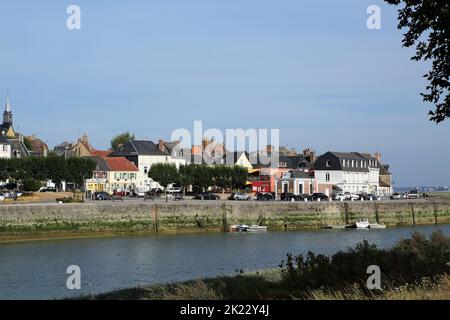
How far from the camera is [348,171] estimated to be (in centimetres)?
11206

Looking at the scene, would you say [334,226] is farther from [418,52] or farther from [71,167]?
[418,52]

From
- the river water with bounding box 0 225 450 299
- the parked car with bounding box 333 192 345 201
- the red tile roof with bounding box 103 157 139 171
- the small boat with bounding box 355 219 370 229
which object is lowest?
the river water with bounding box 0 225 450 299

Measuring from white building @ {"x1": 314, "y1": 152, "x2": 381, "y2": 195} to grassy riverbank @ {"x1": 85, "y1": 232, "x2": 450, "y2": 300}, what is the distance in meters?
86.4

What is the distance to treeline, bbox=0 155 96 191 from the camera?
81.1 m

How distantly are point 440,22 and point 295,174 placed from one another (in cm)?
8909

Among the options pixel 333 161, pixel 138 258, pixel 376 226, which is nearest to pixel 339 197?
pixel 333 161

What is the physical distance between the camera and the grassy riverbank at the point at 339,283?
14258mm

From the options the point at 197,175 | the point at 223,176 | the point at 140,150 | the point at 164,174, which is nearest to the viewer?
the point at 164,174

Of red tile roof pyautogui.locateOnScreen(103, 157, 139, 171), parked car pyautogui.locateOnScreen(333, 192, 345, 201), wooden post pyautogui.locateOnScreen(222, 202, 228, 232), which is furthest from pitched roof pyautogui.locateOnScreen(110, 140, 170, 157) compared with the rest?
wooden post pyautogui.locateOnScreen(222, 202, 228, 232)

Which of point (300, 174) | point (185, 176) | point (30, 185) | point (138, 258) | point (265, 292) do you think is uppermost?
point (300, 174)

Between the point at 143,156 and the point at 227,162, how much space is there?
58.9 ft

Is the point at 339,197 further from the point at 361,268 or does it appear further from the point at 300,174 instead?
the point at 361,268

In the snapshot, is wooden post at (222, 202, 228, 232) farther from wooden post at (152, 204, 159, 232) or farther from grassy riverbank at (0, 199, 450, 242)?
wooden post at (152, 204, 159, 232)
